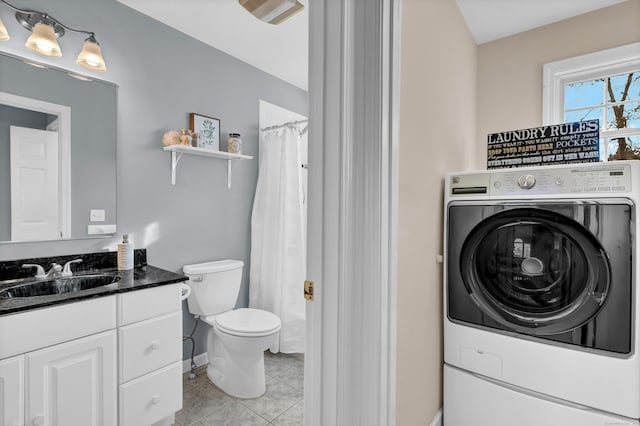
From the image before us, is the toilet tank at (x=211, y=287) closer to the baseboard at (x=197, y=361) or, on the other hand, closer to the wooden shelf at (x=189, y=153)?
the baseboard at (x=197, y=361)

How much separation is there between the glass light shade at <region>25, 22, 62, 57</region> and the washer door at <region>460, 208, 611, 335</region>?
2324mm

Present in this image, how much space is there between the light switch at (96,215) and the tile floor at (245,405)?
1.24 meters

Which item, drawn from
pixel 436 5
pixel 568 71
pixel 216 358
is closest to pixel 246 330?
pixel 216 358

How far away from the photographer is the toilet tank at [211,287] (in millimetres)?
2289

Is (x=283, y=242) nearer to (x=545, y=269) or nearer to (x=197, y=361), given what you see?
(x=197, y=361)

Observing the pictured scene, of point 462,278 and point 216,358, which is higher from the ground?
point 462,278

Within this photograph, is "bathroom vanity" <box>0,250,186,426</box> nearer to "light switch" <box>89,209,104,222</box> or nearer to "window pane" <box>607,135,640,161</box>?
"light switch" <box>89,209,104,222</box>

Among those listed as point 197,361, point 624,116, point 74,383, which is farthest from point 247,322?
point 624,116

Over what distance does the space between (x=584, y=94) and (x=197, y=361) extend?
11.0 feet

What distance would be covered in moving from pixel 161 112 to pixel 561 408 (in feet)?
8.89

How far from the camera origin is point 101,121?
195 cm

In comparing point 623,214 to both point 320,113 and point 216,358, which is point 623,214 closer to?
Answer: point 320,113

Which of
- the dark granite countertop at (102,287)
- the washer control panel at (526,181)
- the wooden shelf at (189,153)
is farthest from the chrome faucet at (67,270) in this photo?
the washer control panel at (526,181)

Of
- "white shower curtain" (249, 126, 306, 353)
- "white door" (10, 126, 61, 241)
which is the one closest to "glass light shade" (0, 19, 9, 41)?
"white door" (10, 126, 61, 241)
